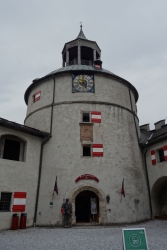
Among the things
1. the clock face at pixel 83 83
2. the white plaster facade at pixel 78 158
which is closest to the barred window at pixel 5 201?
the white plaster facade at pixel 78 158

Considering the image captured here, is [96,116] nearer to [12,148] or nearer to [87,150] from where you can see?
[87,150]

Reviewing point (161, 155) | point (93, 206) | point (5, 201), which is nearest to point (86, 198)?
point (93, 206)

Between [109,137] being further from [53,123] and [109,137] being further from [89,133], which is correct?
[53,123]

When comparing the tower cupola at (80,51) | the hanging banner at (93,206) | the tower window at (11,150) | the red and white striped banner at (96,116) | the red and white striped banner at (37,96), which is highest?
the tower cupola at (80,51)

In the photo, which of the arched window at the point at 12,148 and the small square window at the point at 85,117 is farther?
the small square window at the point at 85,117

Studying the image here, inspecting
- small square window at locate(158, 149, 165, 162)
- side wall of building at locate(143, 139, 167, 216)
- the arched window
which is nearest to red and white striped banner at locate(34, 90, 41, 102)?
the arched window

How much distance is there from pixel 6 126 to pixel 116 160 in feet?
26.0

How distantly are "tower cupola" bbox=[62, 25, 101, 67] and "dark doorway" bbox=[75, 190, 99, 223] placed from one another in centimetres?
1307

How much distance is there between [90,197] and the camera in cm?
1470

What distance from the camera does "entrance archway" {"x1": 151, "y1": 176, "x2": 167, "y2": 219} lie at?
16.7 m

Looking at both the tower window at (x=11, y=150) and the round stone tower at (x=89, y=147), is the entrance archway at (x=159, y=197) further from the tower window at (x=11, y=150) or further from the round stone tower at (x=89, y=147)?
the tower window at (x=11, y=150)

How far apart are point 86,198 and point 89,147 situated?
3.58 m

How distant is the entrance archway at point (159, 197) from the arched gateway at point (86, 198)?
5072 millimetres

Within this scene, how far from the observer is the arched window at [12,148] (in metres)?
14.4
